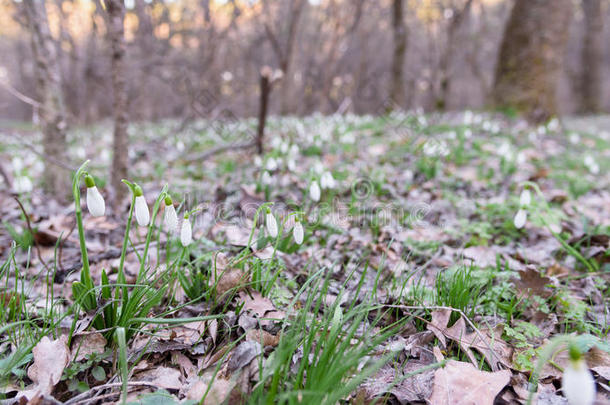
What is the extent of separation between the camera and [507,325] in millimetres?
1782

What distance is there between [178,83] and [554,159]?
15.6 metres

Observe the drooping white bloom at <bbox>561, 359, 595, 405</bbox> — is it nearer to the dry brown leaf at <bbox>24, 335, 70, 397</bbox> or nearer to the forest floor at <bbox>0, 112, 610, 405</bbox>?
the forest floor at <bbox>0, 112, 610, 405</bbox>

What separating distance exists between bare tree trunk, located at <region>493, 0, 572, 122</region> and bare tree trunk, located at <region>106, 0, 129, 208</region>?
748 cm

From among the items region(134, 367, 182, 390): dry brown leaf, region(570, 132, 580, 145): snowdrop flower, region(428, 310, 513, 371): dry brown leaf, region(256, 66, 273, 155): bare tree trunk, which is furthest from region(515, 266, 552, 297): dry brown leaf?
region(570, 132, 580, 145): snowdrop flower

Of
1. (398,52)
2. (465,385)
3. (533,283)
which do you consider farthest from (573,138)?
(398,52)

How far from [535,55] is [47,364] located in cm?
899

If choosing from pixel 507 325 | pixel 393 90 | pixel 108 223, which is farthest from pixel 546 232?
pixel 393 90

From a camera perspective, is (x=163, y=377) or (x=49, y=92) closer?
(x=163, y=377)

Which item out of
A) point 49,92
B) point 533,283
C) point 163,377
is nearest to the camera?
point 163,377

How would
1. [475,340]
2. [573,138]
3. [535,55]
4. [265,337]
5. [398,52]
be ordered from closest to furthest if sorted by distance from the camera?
1. [265,337]
2. [475,340]
3. [573,138]
4. [535,55]
5. [398,52]

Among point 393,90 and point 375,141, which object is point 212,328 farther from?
point 393,90

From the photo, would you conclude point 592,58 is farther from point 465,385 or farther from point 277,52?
point 465,385

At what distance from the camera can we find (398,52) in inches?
452

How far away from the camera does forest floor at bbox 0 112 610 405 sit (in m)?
1.40
